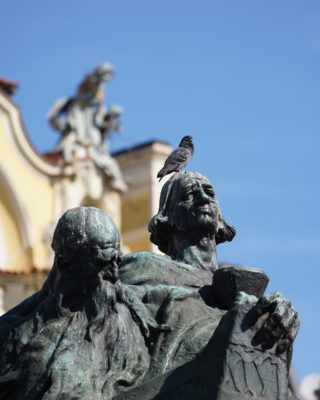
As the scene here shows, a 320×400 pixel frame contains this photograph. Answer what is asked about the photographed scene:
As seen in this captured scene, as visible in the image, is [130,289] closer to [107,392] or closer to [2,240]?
[107,392]

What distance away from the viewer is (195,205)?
934cm

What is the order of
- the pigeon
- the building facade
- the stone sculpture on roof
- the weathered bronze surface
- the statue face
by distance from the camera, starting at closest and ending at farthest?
the weathered bronze surface → the statue face → the pigeon → the building facade → the stone sculpture on roof

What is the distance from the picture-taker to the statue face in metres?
9.32

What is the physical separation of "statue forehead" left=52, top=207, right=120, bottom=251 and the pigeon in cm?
180

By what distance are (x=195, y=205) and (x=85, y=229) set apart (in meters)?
1.10

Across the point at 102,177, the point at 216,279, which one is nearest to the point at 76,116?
the point at 102,177

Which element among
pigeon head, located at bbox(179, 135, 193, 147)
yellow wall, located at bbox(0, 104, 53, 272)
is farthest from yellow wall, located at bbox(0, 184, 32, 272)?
pigeon head, located at bbox(179, 135, 193, 147)

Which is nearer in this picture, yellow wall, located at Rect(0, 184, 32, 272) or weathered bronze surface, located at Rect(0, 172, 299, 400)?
weathered bronze surface, located at Rect(0, 172, 299, 400)

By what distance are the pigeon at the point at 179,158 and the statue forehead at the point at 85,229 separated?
1798mm

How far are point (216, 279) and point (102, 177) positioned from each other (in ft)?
111

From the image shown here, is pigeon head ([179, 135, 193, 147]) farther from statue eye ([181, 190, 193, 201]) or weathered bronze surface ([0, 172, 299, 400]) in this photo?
weathered bronze surface ([0, 172, 299, 400])

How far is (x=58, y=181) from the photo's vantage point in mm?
41438

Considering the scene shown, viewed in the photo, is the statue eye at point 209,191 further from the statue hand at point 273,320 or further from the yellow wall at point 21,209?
the yellow wall at point 21,209

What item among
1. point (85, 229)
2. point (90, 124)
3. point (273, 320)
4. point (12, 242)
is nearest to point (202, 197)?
point (85, 229)
